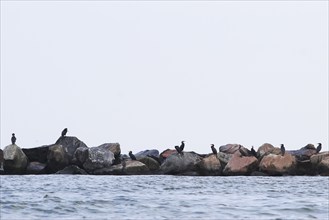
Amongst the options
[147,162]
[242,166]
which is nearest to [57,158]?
[147,162]

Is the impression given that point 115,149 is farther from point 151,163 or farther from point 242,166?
point 242,166

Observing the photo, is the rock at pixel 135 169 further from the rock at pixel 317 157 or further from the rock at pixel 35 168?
the rock at pixel 317 157

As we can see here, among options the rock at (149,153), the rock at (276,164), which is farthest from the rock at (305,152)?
the rock at (149,153)

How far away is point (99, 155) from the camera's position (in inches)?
1822

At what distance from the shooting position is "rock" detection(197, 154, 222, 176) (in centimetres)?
4619

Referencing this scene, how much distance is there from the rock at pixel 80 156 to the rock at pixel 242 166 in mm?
9506

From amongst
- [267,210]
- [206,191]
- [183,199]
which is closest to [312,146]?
[206,191]

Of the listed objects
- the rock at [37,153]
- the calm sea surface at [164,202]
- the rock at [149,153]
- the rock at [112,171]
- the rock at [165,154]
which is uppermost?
the rock at [149,153]

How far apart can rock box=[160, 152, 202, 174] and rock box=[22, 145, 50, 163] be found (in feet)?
26.7

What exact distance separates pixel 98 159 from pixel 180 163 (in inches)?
222

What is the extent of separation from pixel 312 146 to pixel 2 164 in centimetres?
2383

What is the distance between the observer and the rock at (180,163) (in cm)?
4615

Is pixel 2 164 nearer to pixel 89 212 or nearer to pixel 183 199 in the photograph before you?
pixel 183 199

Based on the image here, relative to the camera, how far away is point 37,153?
46.8 m
